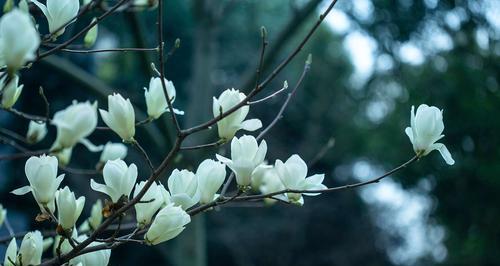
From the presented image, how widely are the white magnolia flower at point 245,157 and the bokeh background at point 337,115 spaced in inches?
18.1

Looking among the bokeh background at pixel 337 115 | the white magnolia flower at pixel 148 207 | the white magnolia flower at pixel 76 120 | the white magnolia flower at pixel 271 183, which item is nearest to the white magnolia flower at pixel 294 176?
the white magnolia flower at pixel 271 183

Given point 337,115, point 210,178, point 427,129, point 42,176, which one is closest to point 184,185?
point 210,178

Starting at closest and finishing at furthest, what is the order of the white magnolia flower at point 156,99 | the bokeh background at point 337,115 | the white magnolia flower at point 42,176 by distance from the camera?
1. the white magnolia flower at point 42,176
2. the white magnolia flower at point 156,99
3. the bokeh background at point 337,115

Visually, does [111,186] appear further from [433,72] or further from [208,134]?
[433,72]

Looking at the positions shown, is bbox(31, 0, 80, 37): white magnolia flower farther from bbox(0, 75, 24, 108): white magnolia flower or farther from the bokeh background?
the bokeh background

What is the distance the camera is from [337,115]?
5.63 meters

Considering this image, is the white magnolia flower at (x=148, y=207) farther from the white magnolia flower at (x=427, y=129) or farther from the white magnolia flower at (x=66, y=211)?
the white magnolia flower at (x=427, y=129)

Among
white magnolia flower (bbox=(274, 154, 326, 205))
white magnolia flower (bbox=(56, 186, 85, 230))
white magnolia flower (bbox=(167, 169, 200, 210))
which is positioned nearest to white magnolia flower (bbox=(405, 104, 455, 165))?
white magnolia flower (bbox=(274, 154, 326, 205))

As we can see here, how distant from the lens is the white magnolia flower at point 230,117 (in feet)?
2.22

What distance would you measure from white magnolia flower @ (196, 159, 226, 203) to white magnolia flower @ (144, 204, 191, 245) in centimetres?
5

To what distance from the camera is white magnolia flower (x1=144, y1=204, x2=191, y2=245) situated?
63 cm

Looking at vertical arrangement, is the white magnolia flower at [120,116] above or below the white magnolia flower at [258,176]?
above

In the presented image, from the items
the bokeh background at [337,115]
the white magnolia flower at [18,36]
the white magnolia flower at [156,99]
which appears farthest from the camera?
the bokeh background at [337,115]

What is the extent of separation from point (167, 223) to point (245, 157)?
10cm
